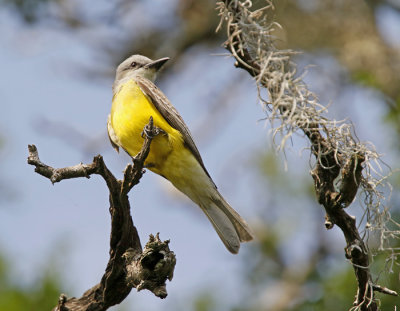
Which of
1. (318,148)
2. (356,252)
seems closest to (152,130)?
(318,148)

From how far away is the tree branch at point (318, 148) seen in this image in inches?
99.2

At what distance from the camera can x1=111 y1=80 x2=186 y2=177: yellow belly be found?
15.5ft

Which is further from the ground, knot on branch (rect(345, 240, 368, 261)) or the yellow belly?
the yellow belly

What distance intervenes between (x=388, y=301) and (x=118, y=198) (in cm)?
182

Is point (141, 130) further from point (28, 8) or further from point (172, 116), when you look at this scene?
point (28, 8)

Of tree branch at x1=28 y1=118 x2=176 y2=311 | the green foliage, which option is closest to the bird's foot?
tree branch at x1=28 y1=118 x2=176 y2=311

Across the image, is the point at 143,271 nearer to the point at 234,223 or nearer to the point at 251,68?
the point at 251,68

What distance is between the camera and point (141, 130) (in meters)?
4.69

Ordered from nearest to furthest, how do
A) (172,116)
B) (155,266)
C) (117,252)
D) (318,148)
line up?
1. (318,148)
2. (155,266)
3. (117,252)
4. (172,116)

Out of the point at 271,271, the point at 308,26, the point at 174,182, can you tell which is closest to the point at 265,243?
the point at 271,271

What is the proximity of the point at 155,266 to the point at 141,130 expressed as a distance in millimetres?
1971

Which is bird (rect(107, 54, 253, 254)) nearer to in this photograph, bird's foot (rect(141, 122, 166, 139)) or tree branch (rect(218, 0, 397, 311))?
bird's foot (rect(141, 122, 166, 139))

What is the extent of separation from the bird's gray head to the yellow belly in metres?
1.04

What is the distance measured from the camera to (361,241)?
8.37ft
